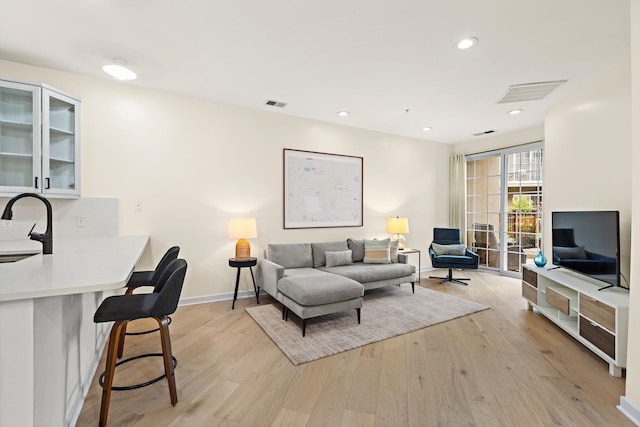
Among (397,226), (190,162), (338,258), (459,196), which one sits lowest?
(338,258)

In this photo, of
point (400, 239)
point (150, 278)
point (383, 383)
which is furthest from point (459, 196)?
point (150, 278)

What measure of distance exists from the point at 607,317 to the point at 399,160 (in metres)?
3.96

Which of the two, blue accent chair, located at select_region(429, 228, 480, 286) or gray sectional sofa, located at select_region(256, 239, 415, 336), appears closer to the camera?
gray sectional sofa, located at select_region(256, 239, 415, 336)

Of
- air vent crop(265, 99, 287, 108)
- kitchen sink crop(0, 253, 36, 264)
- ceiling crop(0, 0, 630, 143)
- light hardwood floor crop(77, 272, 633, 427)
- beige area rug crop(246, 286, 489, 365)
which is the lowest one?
light hardwood floor crop(77, 272, 633, 427)

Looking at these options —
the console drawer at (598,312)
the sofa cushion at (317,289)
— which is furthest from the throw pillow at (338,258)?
the console drawer at (598,312)

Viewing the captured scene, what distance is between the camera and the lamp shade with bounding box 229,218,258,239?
12.5ft

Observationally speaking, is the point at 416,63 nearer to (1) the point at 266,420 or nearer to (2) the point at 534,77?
(2) the point at 534,77

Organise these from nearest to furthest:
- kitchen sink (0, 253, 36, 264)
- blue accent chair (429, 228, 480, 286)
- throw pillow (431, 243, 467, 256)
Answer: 1. kitchen sink (0, 253, 36, 264)
2. blue accent chair (429, 228, 480, 286)
3. throw pillow (431, 243, 467, 256)

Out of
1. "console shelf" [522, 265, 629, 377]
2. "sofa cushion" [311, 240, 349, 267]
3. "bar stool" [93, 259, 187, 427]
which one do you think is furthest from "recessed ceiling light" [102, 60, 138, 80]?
"console shelf" [522, 265, 629, 377]

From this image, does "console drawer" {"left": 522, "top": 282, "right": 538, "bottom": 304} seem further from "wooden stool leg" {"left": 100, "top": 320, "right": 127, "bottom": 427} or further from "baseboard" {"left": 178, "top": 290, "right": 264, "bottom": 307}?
"wooden stool leg" {"left": 100, "top": 320, "right": 127, "bottom": 427}

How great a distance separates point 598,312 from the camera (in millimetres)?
2373

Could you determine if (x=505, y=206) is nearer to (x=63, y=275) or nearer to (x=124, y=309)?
(x=124, y=309)

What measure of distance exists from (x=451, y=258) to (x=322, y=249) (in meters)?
2.18

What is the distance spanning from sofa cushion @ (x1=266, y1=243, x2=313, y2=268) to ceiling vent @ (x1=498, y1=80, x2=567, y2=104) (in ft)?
10.7
